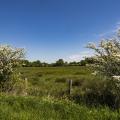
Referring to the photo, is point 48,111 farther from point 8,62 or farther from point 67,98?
point 8,62

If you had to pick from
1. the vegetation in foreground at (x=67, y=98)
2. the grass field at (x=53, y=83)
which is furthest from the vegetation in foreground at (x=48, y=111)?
the grass field at (x=53, y=83)

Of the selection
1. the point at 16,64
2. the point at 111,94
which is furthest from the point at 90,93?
the point at 16,64

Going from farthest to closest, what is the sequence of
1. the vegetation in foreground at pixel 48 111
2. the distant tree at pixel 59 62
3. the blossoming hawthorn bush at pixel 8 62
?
the distant tree at pixel 59 62, the blossoming hawthorn bush at pixel 8 62, the vegetation in foreground at pixel 48 111

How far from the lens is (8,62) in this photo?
853 inches

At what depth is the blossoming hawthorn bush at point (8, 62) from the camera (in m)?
21.2

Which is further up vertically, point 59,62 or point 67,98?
point 59,62

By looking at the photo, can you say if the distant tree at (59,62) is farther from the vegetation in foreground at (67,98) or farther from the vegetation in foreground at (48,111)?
the vegetation in foreground at (48,111)

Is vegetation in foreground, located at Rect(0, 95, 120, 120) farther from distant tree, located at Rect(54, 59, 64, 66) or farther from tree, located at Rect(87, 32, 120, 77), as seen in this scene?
distant tree, located at Rect(54, 59, 64, 66)

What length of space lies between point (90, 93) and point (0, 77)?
5.62m

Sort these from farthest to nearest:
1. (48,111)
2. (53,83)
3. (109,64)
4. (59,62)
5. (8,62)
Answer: (59,62) → (53,83) → (8,62) → (109,64) → (48,111)

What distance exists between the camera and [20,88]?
68.8 feet

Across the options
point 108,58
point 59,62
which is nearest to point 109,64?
point 108,58

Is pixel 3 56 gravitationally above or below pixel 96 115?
above

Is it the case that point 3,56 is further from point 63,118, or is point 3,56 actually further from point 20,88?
point 63,118
